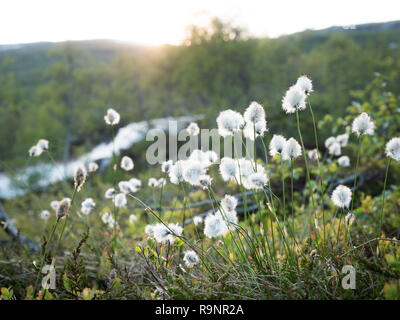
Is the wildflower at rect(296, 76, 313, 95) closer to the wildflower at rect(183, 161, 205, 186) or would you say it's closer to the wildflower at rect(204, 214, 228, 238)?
the wildflower at rect(183, 161, 205, 186)

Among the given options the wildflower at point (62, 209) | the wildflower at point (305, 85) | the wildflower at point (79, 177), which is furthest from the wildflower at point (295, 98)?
the wildflower at point (62, 209)

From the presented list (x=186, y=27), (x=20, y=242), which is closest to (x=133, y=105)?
(x=186, y=27)

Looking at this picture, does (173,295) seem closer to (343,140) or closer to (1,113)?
(343,140)

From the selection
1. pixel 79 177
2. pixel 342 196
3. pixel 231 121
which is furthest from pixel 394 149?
pixel 79 177

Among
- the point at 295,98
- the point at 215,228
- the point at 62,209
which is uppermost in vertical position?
the point at 295,98

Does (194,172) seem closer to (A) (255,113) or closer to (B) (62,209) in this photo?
(A) (255,113)

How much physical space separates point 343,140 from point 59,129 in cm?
1587

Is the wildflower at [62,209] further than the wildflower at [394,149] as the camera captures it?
No

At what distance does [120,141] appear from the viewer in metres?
13.4

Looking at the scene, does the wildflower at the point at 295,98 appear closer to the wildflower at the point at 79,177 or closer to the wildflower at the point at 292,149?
the wildflower at the point at 292,149

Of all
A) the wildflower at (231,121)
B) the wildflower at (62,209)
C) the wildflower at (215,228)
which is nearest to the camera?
Answer: the wildflower at (62,209)

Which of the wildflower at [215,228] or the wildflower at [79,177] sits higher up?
the wildflower at [79,177]

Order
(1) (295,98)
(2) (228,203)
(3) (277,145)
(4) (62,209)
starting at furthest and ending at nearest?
1. (2) (228,203)
2. (3) (277,145)
3. (1) (295,98)
4. (4) (62,209)

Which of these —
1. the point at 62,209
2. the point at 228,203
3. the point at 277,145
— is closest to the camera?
the point at 62,209
